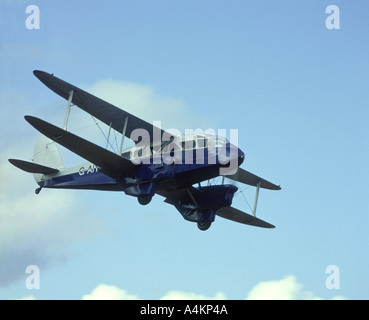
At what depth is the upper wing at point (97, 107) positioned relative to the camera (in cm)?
3081

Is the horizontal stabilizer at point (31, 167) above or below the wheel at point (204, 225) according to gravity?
above

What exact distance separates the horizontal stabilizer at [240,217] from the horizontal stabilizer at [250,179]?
6.67 feet

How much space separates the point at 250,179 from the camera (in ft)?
124

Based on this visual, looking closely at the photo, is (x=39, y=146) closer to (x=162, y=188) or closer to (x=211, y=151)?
(x=162, y=188)

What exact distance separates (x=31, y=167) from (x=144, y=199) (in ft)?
25.0

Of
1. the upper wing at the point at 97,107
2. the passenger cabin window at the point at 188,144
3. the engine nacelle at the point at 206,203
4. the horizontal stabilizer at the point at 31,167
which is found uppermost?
the upper wing at the point at 97,107

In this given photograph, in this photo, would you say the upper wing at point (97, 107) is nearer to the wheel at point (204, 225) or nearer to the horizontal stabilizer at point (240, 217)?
the wheel at point (204, 225)

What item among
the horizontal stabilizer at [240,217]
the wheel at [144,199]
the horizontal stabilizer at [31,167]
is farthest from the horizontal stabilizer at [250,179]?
the horizontal stabilizer at [31,167]

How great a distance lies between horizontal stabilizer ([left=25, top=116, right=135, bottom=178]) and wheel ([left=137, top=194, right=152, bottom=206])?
148 centimetres

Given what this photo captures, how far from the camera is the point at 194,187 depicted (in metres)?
33.2

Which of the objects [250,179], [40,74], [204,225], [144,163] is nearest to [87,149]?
[144,163]

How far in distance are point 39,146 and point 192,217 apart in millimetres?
10411

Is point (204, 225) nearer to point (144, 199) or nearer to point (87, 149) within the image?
point (144, 199)
